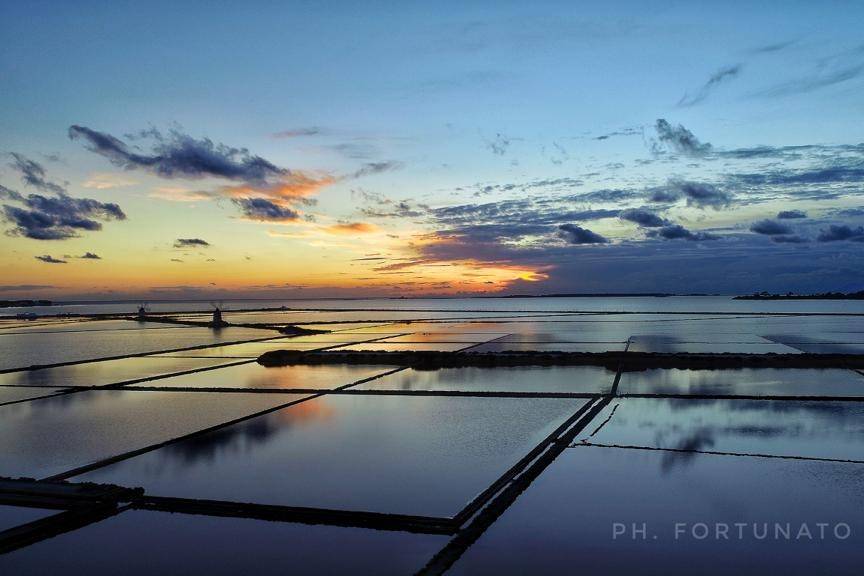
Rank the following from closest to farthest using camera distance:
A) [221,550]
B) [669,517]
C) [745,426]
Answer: [221,550] < [669,517] < [745,426]

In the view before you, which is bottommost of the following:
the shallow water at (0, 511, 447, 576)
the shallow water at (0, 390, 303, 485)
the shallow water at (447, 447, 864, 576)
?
the shallow water at (0, 390, 303, 485)

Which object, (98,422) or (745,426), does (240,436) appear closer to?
(98,422)

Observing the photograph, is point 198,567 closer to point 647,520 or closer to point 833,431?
point 647,520

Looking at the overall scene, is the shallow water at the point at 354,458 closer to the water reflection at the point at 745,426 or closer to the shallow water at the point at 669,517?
the shallow water at the point at 669,517

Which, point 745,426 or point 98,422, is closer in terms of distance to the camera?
point 745,426

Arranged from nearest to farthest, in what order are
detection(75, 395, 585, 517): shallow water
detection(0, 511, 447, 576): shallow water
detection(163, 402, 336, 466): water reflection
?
detection(0, 511, 447, 576): shallow water, detection(75, 395, 585, 517): shallow water, detection(163, 402, 336, 466): water reflection

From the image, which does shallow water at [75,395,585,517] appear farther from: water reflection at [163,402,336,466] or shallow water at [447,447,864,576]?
shallow water at [447,447,864,576]

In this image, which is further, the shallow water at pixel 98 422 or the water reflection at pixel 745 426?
the water reflection at pixel 745 426

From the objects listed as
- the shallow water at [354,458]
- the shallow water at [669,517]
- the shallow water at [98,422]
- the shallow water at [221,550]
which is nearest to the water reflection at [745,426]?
the shallow water at [669,517]

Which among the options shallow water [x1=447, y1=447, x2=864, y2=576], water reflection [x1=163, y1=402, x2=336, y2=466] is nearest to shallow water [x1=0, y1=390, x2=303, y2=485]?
water reflection [x1=163, y1=402, x2=336, y2=466]

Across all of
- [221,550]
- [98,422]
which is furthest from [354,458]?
[98,422]

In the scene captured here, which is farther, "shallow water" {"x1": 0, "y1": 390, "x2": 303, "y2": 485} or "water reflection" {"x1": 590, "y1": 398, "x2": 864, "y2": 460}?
"water reflection" {"x1": 590, "y1": 398, "x2": 864, "y2": 460}
